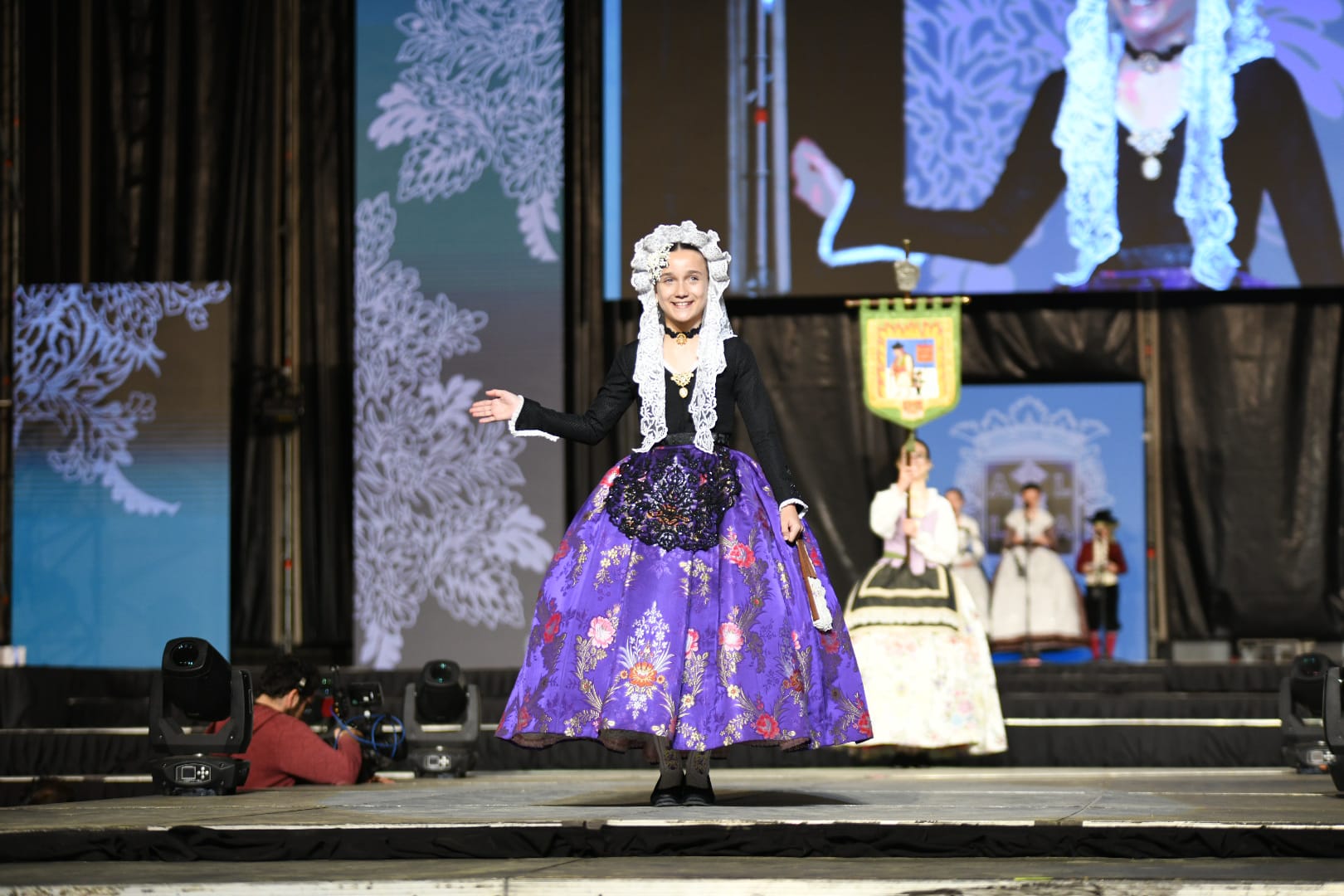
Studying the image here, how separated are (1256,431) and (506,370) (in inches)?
179

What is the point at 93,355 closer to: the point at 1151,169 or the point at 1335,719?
the point at 1151,169

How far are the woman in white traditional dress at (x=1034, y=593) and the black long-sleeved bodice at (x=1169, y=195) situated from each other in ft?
6.40

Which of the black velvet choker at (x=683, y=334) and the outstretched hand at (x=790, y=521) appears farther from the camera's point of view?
the black velvet choker at (x=683, y=334)

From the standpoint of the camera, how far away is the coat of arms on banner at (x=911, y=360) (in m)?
8.08

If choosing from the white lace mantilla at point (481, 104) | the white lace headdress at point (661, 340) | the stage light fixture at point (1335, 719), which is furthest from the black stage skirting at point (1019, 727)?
the white lace headdress at point (661, 340)

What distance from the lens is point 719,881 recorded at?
2.40 meters

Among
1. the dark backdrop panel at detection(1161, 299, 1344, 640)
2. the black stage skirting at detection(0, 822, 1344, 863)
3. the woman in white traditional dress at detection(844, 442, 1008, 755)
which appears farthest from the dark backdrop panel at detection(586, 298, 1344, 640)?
the black stage skirting at detection(0, 822, 1344, 863)

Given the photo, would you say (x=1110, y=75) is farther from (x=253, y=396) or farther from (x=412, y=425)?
(x=253, y=396)

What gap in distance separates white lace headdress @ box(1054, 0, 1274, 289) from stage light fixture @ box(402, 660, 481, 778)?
194 inches

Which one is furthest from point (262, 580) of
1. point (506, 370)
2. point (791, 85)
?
point (791, 85)

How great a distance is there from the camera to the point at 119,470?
8.98 m

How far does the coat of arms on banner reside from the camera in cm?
808

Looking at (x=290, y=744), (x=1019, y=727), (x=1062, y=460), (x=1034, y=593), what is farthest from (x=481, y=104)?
(x=290, y=744)

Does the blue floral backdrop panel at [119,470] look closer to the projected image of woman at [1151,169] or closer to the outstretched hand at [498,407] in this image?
the projected image of woman at [1151,169]
